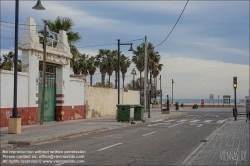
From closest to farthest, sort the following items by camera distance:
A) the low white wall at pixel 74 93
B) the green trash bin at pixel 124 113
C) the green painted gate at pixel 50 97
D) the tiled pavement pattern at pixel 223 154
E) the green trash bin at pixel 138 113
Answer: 1. the tiled pavement pattern at pixel 223 154
2. the green painted gate at pixel 50 97
3. the green trash bin at pixel 124 113
4. the low white wall at pixel 74 93
5. the green trash bin at pixel 138 113

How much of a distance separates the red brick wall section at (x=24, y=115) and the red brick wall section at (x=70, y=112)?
12.6 feet

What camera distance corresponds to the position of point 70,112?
3189 centimetres

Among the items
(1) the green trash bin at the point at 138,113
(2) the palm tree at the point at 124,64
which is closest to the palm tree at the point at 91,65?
(2) the palm tree at the point at 124,64

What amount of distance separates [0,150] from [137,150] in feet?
15.8

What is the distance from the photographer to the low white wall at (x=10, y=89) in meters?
22.6

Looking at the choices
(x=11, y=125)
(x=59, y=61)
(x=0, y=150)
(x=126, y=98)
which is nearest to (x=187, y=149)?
(x=0, y=150)

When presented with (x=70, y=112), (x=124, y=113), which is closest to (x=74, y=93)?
(x=70, y=112)

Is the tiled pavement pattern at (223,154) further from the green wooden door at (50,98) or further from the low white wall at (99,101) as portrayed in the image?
the low white wall at (99,101)

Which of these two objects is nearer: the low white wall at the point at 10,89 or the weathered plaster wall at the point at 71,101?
the low white wall at the point at 10,89

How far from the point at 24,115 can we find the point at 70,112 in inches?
288

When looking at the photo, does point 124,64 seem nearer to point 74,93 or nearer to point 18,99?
point 74,93

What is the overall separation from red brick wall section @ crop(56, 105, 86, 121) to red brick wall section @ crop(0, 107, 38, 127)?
12.6 ft

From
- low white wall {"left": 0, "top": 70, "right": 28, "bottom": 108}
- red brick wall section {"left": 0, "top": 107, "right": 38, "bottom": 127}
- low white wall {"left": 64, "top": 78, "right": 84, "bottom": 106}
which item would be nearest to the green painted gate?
low white wall {"left": 64, "top": 78, "right": 84, "bottom": 106}

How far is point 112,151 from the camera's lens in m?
14.4
